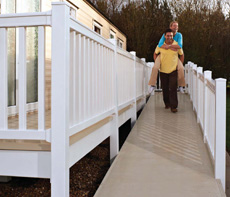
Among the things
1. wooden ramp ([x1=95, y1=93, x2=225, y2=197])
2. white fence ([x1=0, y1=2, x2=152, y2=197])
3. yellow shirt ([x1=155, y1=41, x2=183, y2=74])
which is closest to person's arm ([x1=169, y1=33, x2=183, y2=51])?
yellow shirt ([x1=155, y1=41, x2=183, y2=74])

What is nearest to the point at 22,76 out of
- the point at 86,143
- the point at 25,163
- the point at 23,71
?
the point at 23,71

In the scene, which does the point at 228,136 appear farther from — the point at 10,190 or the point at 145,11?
the point at 145,11

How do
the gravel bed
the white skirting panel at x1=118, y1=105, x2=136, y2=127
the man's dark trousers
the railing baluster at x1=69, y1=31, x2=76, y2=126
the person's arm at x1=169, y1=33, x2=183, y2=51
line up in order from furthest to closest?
the man's dark trousers < the person's arm at x1=169, y1=33, x2=183, y2=51 < the white skirting panel at x1=118, y1=105, x2=136, y2=127 < the gravel bed < the railing baluster at x1=69, y1=31, x2=76, y2=126

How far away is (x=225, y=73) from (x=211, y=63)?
3.27 ft

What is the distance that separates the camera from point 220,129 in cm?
281

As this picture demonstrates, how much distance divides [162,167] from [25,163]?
55.4 inches

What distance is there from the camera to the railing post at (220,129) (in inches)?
110

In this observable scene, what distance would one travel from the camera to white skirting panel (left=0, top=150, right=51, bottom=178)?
2.23 m

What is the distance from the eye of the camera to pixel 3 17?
2.24 metres

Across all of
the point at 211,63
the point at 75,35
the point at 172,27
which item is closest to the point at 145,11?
the point at 211,63

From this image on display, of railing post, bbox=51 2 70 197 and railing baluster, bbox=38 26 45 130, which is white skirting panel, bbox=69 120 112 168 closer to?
railing post, bbox=51 2 70 197

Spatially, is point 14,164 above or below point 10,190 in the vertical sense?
above

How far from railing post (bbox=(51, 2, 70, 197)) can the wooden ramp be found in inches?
16.7

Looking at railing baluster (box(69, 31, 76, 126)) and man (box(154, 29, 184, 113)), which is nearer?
railing baluster (box(69, 31, 76, 126))
